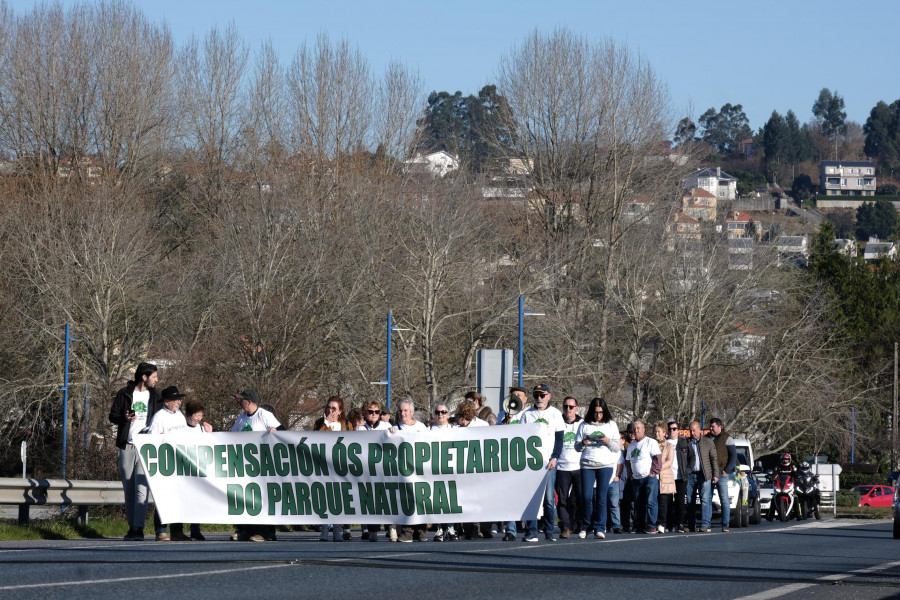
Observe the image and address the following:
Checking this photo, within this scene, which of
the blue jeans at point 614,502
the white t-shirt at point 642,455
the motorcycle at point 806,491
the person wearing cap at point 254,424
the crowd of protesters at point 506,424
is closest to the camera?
the crowd of protesters at point 506,424

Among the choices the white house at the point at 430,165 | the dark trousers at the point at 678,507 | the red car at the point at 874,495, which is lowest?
the red car at the point at 874,495

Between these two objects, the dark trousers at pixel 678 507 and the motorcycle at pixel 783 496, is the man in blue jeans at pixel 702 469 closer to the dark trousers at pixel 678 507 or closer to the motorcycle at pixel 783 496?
the dark trousers at pixel 678 507

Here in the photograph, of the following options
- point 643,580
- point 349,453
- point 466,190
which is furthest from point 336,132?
point 643,580

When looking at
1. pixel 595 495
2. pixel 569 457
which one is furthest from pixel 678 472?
pixel 569 457

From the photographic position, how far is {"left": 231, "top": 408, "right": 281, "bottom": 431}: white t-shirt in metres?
15.3

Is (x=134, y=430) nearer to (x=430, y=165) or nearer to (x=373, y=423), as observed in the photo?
(x=373, y=423)

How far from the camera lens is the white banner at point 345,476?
1477 centimetres

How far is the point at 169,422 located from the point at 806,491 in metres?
21.4

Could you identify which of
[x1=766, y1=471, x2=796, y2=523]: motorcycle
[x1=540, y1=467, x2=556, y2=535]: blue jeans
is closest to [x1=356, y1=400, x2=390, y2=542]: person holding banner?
[x1=540, y1=467, x2=556, y2=535]: blue jeans

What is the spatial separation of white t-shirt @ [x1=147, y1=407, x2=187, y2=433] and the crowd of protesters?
0.03ft

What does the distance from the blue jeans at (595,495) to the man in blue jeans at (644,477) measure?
2739 mm

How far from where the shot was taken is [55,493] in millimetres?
16516

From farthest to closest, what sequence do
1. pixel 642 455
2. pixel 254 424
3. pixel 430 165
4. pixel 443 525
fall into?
pixel 430 165 < pixel 642 455 < pixel 443 525 < pixel 254 424

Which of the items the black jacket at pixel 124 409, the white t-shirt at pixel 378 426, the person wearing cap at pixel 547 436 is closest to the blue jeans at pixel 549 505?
the person wearing cap at pixel 547 436
